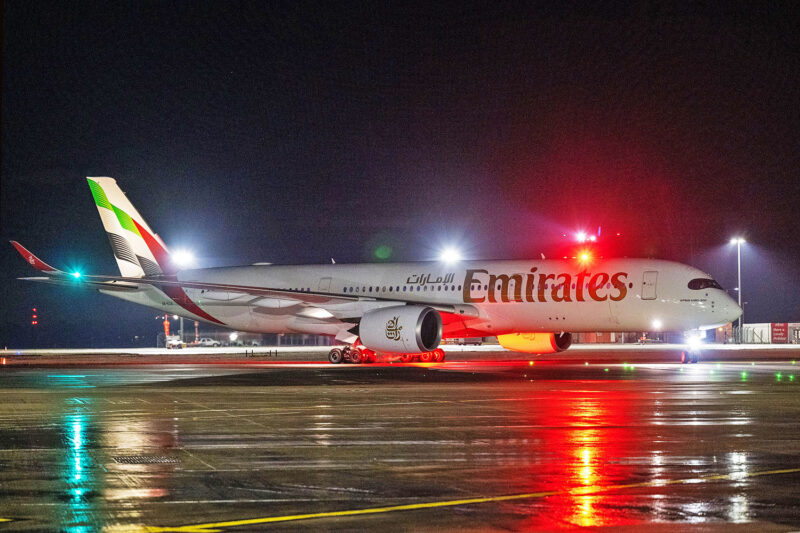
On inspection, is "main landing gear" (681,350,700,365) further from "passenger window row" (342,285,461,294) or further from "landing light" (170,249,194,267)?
"landing light" (170,249,194,267)

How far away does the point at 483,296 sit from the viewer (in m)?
40.8

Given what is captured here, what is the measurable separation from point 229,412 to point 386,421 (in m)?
3.48

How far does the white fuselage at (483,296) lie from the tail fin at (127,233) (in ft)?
3.82

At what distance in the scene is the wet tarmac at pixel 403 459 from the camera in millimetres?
8531

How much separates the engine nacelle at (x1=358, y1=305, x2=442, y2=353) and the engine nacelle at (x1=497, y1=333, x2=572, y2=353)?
5.34 metres

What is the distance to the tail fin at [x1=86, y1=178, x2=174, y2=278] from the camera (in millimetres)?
48656

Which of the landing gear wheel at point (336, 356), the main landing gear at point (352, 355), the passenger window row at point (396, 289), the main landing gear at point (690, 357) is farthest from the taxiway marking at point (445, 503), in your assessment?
the landing gear wheel at point (336, 356)

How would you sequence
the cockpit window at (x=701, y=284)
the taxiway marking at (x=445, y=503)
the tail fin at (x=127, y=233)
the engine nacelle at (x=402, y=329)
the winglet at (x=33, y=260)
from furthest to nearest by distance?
the tail fin at (x=127, y=233) < the winglet at (x=33, y=260) < the engine nacelle at (x=402, y=329) < the cockpit window at (x=701, y=284) < the taxiway marking at (x=445, y=503)

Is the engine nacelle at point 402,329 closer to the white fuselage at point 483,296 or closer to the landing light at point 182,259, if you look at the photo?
the white fuselage at point 483,296

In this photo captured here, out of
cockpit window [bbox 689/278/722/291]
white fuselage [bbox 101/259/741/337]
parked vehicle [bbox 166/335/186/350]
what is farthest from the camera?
parked vehicle [bbox 166/335/186/350]

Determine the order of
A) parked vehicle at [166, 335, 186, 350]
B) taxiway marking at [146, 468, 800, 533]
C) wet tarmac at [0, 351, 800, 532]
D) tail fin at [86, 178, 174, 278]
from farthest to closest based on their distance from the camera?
parked vehicle at [166, 335, 186, 350]
tail fin at [86, 178, 174, 278]
wet tarmac at [0, 351, 800, 532]
taxiway marking at [146, 468, 800, 533]

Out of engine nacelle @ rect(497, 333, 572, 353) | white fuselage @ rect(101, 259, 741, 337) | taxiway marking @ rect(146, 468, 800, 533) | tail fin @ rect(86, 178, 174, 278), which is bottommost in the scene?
taxiway marking @ rect(146, 468, 800, 533)

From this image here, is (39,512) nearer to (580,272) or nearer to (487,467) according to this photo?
(487,467)

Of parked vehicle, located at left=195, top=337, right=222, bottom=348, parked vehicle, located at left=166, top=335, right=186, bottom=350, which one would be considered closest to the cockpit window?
parked vehicle, located at left=166, top=335, right=186, bottom=350
